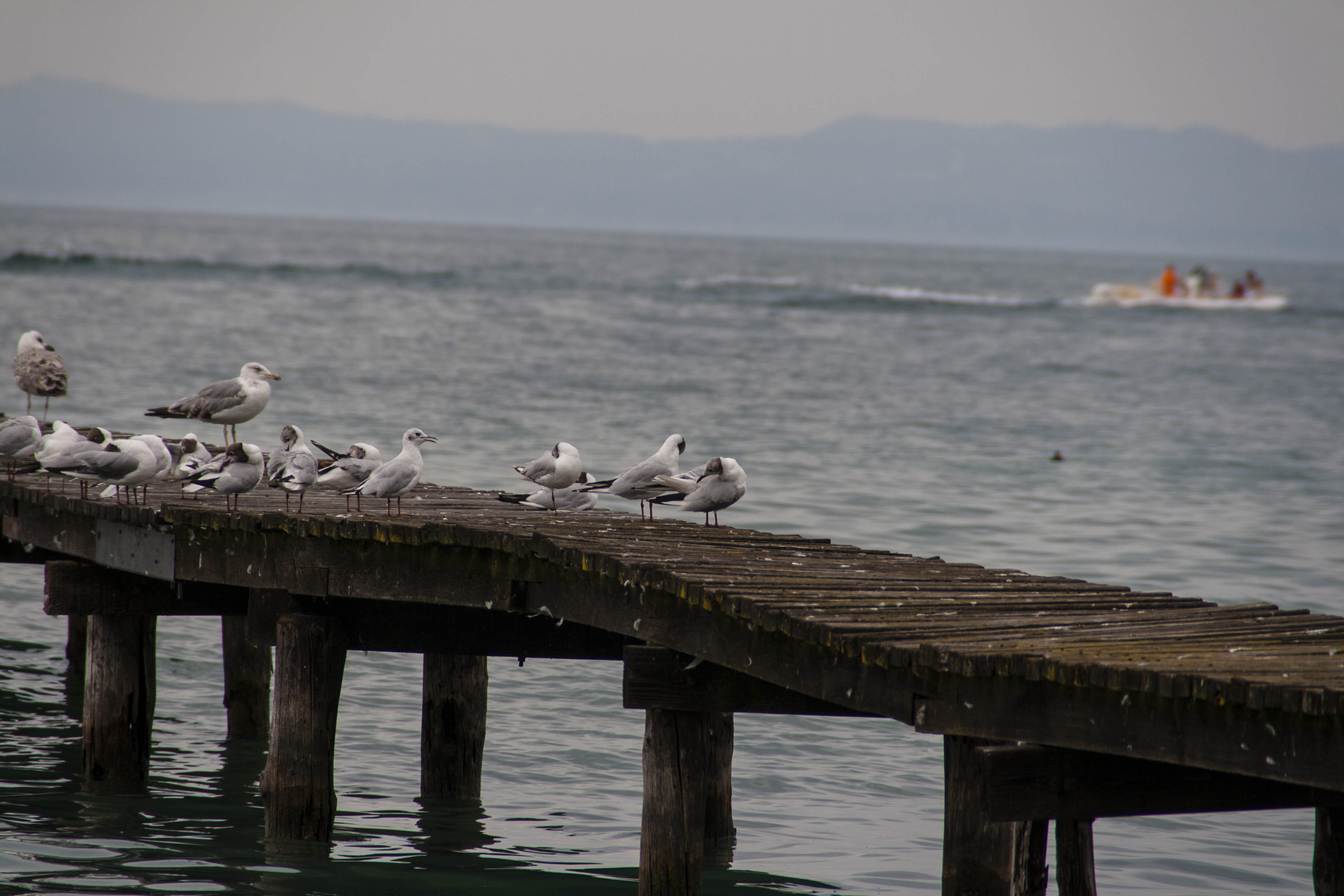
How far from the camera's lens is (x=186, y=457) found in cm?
1123

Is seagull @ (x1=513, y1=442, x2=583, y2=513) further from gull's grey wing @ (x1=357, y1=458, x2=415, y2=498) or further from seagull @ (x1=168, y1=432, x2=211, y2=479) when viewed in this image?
seagull @ (x1=168, y1=432, x2=211, y2=479)

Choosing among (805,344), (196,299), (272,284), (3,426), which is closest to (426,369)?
(805,344)

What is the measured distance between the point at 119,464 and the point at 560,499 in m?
3.02

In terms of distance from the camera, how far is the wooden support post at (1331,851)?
7469 millimetres

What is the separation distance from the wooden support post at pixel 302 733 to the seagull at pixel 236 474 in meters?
0.86

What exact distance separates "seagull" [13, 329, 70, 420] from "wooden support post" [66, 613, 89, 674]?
1871 millimetres

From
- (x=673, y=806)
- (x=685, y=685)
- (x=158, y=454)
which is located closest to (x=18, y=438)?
(x=158, y=454)

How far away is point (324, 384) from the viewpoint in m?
37.6

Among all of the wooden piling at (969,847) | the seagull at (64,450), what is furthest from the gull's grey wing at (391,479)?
the wooden piling at (969,847)

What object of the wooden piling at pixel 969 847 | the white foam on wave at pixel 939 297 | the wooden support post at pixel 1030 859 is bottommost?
the wooden support post at pixel 1030 859

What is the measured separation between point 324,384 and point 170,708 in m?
25.0

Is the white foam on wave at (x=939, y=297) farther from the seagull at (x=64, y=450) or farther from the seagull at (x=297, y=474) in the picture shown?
the seagull at (x=297, y=474)

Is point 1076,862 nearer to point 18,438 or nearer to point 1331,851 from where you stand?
point 1331,851

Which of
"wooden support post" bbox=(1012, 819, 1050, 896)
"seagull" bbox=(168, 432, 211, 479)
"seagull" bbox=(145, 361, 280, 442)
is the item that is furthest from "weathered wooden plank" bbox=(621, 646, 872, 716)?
"seagull" bbox=(145, 361, 280, 442)
